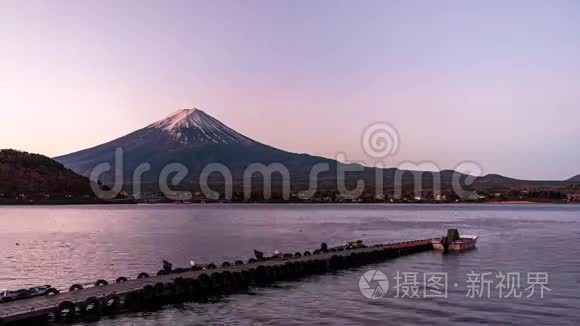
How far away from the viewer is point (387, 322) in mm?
22469

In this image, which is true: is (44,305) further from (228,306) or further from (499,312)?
(499,312)

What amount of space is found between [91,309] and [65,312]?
45.8 inches

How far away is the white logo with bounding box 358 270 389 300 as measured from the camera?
92.8ft

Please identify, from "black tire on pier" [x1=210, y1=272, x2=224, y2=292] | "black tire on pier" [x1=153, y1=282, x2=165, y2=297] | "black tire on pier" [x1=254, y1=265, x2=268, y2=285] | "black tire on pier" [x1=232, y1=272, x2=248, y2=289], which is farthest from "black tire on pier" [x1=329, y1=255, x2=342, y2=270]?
"black tire on pier" [x1=153, y1=282, x2=165, y2=297]

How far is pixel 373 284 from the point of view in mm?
31641

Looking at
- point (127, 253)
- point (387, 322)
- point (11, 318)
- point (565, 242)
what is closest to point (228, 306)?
point (387, 322)

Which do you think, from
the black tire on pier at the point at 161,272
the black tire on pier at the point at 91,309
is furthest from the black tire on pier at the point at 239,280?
the black tire on pier at the point at 91,309

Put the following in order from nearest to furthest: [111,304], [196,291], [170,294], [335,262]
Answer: [111,304], [170,294], [196,291], [335,262]

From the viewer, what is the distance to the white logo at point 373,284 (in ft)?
92.8

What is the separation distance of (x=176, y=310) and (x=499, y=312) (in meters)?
12.4

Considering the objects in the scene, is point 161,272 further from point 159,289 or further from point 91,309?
point 91,309

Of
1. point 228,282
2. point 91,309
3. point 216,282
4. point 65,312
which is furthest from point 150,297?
point 228,282

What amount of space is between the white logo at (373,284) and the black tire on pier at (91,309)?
37.6 feet

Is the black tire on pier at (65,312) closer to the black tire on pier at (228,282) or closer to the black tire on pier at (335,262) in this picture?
the black tire on pier at (228,282)
